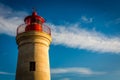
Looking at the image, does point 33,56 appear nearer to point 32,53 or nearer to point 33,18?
point 32,53

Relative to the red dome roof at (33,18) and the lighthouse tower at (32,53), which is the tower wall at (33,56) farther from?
the red dome roof at (33,18)

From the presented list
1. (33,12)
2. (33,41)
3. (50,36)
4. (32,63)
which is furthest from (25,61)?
(33,12)

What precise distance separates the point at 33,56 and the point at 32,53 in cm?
22

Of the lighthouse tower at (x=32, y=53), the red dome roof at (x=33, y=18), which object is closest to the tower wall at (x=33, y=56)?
the lighthouse tower at (x=32, y=53)

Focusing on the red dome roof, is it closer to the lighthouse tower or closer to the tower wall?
the lighthouse tower

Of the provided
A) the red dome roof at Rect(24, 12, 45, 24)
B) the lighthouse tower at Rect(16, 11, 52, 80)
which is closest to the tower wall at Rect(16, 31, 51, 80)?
the lighthouse tower at Rect(16, 11, 52, 80)

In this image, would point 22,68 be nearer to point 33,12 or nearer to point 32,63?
point 32,63

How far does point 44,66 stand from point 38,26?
2.99m

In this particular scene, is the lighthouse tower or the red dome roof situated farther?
the red dome roof

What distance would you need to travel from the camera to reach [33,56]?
14.9 meters

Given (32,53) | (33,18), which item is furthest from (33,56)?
(33,18)

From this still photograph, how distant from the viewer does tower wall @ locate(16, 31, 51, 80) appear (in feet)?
48.0

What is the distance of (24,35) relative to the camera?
15.1m

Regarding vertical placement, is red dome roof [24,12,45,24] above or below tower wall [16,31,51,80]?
above
